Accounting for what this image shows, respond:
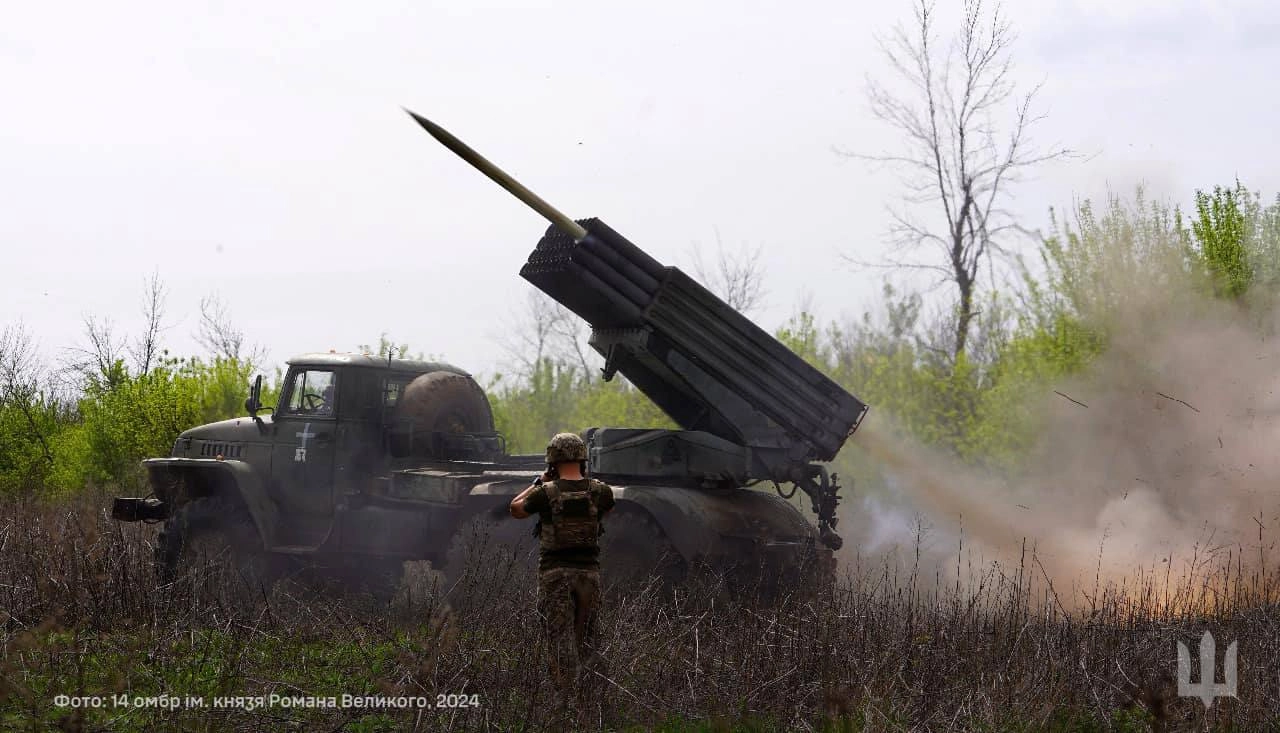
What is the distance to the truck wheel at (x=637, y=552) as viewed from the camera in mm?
10086

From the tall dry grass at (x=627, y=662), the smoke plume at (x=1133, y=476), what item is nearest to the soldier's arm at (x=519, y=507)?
the tall dry grass at (x=627, y=662)

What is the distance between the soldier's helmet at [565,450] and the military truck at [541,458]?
2335 mm

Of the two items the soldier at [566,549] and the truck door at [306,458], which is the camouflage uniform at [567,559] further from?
the truck door at [306,458]

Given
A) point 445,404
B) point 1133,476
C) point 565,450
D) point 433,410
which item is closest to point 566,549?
point 565,450

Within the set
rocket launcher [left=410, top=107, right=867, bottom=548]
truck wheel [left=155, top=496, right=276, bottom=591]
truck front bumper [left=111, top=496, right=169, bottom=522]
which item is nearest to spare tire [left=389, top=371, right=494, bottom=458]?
truck wheel [left=155, top=496, right=276, bottom=591]

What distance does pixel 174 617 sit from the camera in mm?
9023

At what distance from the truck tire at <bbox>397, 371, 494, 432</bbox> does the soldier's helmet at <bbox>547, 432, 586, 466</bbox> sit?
4.98 m

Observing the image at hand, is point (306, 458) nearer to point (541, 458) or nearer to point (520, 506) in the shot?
point (541, 458)

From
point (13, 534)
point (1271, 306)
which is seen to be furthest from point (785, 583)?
point (1271, 306)

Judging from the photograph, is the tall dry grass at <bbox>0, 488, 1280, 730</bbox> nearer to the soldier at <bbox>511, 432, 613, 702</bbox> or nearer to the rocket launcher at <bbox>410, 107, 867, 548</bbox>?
the soldier at <bbox>511, 432, 613, 702</bbox>

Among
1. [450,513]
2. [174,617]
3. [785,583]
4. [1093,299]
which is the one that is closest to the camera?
[174,617]

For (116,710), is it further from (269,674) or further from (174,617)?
(174,617)

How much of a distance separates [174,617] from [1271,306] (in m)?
15.0

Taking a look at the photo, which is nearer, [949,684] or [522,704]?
[522,704]
